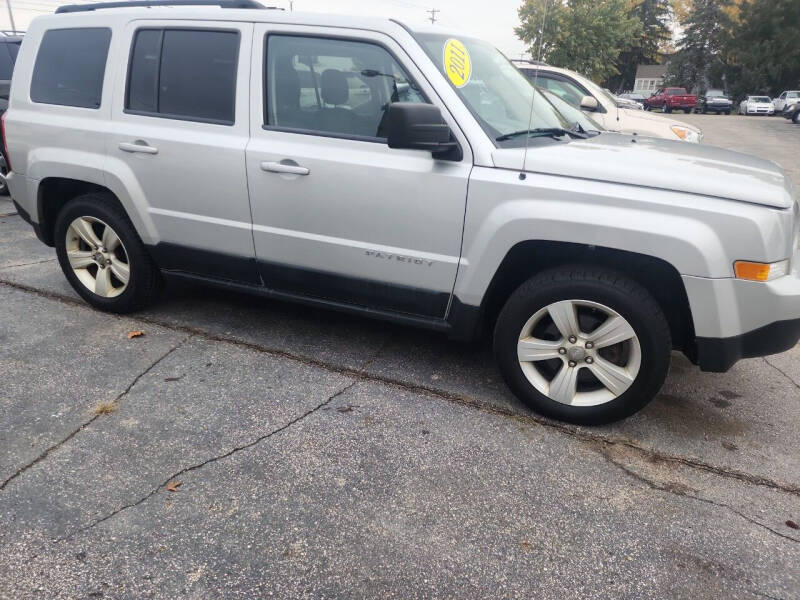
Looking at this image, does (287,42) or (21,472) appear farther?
(287,42)

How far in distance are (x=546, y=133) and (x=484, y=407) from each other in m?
1.54

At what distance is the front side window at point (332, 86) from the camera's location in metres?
3.17

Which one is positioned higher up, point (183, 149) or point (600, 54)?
point (600, 54)

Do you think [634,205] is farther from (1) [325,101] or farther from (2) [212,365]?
(2) [212,365]

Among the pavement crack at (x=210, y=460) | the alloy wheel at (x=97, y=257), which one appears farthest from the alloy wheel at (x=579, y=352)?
the alloy wheel at (x=97, y=257)

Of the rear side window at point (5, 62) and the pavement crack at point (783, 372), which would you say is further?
the rear side window at point (5, 62)

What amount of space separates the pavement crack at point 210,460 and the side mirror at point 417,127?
1345 mm

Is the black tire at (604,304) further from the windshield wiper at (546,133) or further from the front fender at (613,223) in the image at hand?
the windshield wiper at (546,133)

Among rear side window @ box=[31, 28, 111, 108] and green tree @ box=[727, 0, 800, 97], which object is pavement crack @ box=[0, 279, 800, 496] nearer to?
rear side window @ box=[31, 28, 111, 108]

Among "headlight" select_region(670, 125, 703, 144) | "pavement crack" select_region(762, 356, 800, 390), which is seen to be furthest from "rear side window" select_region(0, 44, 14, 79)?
"pavement crack" select_region(762, 356, 800, 390)

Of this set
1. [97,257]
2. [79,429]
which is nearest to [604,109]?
[97,257]

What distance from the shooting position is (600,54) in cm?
2444

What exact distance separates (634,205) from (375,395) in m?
1.60

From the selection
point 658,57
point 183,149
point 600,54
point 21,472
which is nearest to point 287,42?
point 183,149
